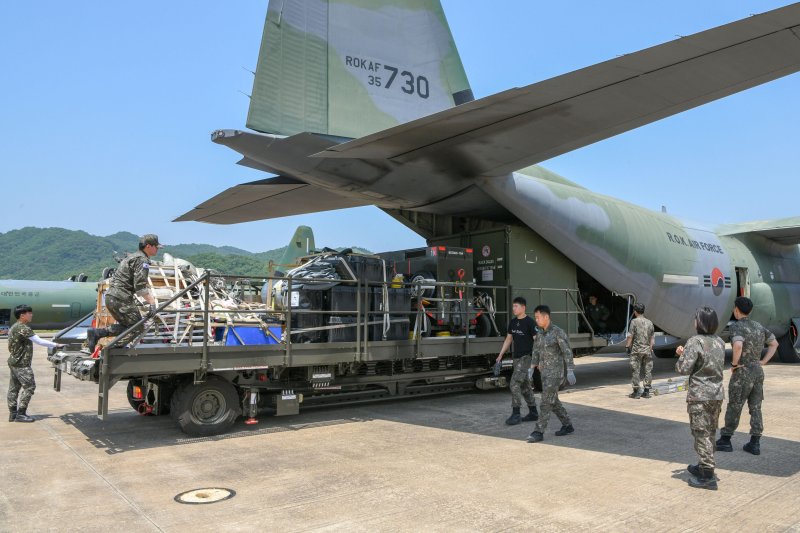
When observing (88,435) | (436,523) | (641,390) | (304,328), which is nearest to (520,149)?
(304,328)

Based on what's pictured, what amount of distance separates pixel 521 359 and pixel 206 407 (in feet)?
14.3

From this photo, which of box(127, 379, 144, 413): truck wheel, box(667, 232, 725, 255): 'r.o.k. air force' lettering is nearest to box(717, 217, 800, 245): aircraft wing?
box(667, 232, 725, 255): 'r.o.k. air force' lettering

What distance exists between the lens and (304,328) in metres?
8.21

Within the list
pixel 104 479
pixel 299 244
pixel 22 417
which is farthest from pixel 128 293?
pixel 299 244

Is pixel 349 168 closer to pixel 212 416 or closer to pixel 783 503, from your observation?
pixel 212 416

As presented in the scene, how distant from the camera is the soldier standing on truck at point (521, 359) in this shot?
26.6 ft

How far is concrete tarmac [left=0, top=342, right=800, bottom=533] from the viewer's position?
438cm

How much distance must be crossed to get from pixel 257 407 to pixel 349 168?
3.75 m

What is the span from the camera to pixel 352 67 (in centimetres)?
869

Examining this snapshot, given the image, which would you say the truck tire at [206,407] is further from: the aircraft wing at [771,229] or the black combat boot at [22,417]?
the aircraft wing at [771,229]

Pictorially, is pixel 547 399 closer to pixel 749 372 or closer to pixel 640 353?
pixel 749 372

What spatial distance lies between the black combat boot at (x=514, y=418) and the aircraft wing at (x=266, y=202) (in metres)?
4.91

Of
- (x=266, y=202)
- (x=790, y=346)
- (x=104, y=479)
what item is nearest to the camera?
(x=104, y=479)

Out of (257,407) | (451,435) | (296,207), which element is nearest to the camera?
(451,435)
